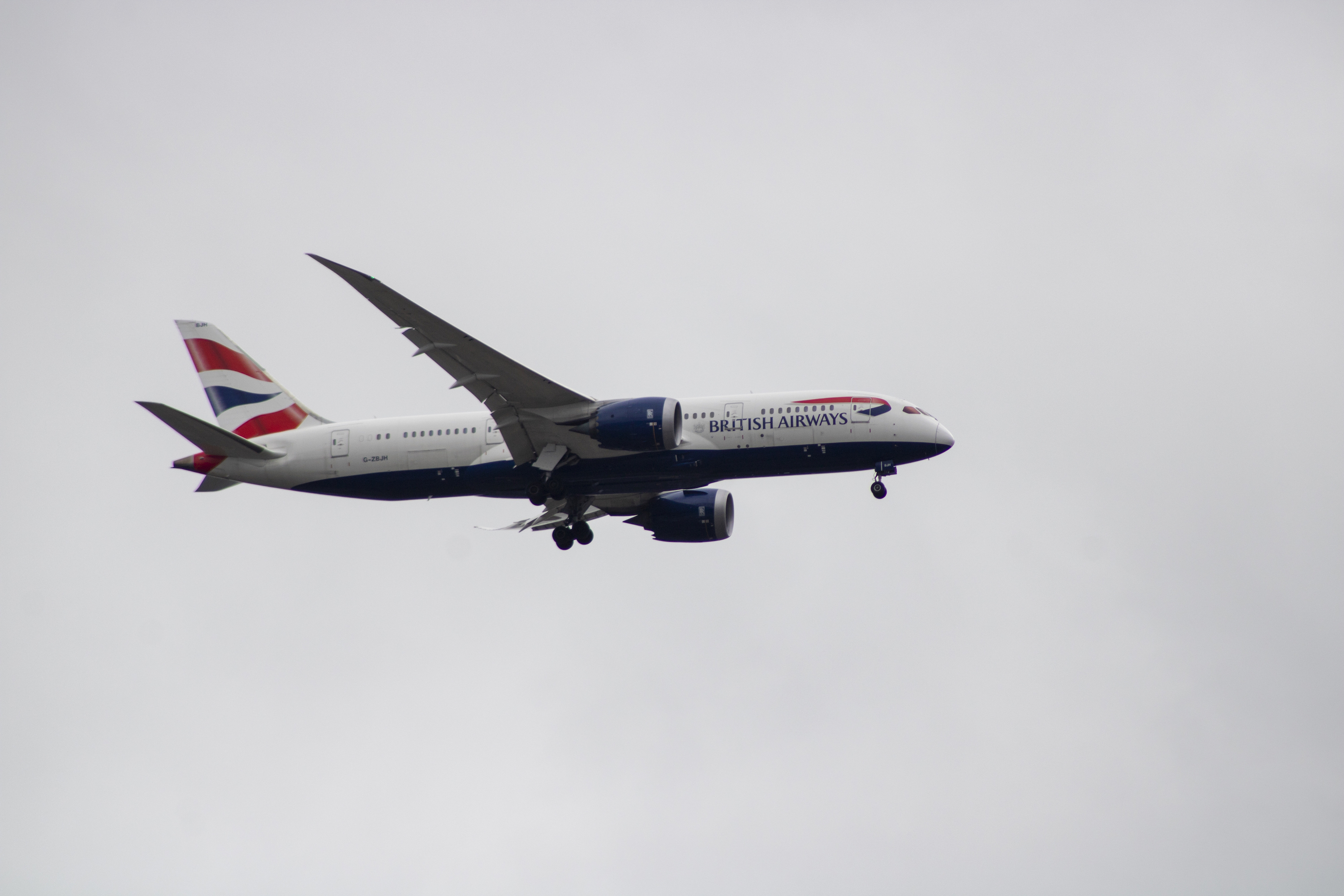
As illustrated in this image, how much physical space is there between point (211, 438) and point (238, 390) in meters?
4.33

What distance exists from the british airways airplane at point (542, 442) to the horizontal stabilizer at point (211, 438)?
5cm

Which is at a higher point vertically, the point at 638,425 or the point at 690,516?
the point at 638,425

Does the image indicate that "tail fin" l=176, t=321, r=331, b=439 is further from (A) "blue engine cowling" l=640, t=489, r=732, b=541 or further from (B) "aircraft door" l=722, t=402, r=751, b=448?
(B) "aircraft door" l=722, t=402, r=751, b=448

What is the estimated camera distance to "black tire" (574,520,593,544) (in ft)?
152

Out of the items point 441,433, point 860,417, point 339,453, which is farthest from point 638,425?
point 339,453

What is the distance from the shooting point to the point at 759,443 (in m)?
40.5

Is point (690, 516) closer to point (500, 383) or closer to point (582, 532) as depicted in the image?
point (582, 532)

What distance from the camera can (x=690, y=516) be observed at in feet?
155

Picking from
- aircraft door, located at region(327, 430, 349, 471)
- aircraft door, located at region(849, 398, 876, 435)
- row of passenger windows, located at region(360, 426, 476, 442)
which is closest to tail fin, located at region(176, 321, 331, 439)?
aircraft door, located at region(327, 430, 349, 471)

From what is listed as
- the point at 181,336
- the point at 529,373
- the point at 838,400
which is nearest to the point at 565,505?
the point at 529,373

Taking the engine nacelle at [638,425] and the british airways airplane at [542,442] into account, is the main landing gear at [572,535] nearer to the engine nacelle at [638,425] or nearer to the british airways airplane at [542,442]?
the british airways airplane at [542,442]

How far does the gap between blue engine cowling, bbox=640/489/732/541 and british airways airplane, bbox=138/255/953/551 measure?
2798 mm

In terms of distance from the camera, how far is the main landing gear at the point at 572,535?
4647 centimetres

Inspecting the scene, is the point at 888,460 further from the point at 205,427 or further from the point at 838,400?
the point at 205,427
